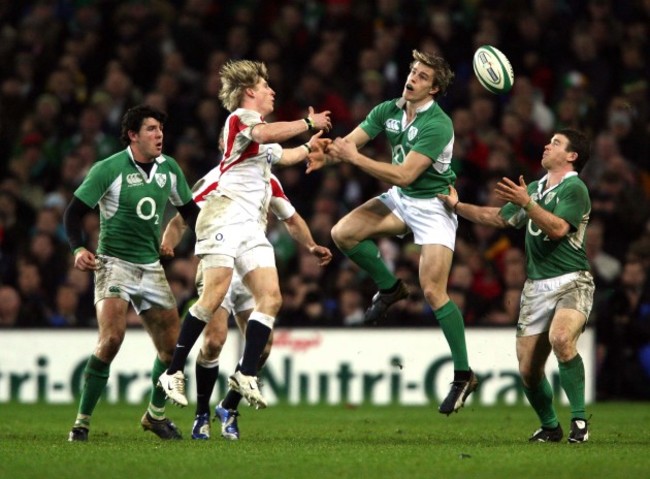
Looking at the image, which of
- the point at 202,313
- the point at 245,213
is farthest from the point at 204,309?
the point at 245,213

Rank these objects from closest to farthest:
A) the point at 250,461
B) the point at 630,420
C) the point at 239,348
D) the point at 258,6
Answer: the point at 250,461
the point at 630,420
the point at 239,348
the point at 258,6

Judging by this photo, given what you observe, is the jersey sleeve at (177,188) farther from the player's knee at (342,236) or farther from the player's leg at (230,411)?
the player's knee at (342,236)

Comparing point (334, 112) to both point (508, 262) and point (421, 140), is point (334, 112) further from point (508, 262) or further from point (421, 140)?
point (421, 140)

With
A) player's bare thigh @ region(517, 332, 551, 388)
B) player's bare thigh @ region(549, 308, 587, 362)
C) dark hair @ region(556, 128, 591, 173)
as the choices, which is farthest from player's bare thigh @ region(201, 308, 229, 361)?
dark hair @ region(556, 128, 591, 173)

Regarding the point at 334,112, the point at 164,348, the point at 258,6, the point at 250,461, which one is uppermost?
the point at 258,6

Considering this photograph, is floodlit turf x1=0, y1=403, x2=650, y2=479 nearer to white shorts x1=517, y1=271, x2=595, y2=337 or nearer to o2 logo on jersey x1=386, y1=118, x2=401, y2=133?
white shorts x1=517, y1=271, x2=595, y2=337

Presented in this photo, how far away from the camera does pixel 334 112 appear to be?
1666cm

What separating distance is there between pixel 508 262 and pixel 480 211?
14.6 ft

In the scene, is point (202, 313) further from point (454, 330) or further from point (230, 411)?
point (454, 330)

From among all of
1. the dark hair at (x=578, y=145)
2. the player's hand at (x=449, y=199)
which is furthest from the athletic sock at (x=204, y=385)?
the dark hair at (x=578, y=145)

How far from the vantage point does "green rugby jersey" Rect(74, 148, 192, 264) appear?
10.0 m

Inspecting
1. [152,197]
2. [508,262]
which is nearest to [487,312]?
[508,262]

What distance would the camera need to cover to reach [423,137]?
32.7 feet

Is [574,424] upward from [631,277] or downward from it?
downward
